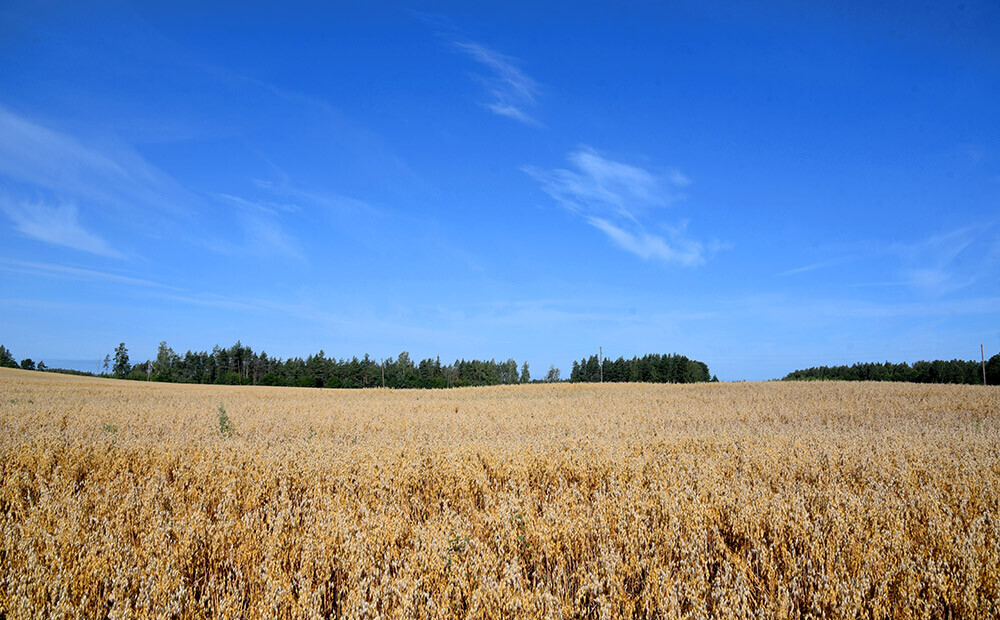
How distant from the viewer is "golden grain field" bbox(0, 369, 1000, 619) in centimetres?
268

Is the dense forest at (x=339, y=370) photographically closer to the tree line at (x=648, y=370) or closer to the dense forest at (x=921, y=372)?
the tree line at (x=648, y=370)

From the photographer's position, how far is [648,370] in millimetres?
113438

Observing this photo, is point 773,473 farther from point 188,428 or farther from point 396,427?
point 188,428

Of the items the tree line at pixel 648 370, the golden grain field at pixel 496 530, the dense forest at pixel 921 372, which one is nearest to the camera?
the golden grain field at pixel 496 530

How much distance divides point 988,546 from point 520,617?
10.9ft

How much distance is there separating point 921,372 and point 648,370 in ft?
166

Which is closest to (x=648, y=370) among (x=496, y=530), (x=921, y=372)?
(x=921, y=372)

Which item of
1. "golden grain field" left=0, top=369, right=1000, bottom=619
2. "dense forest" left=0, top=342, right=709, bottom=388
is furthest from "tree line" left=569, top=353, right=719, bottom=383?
"golden grain field" left=0, top=369, right=1000, bottom=619

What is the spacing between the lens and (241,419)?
1118 cm

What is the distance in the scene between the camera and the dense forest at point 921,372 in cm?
7921

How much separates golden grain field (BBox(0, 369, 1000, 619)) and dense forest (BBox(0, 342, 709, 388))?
285 feet

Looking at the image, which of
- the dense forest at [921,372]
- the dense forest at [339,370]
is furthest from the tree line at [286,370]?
the dense forest at [921,372]

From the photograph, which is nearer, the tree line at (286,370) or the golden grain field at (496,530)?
the golden grain field at (496,530)

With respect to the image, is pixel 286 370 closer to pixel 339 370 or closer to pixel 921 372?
pixel 339 370
